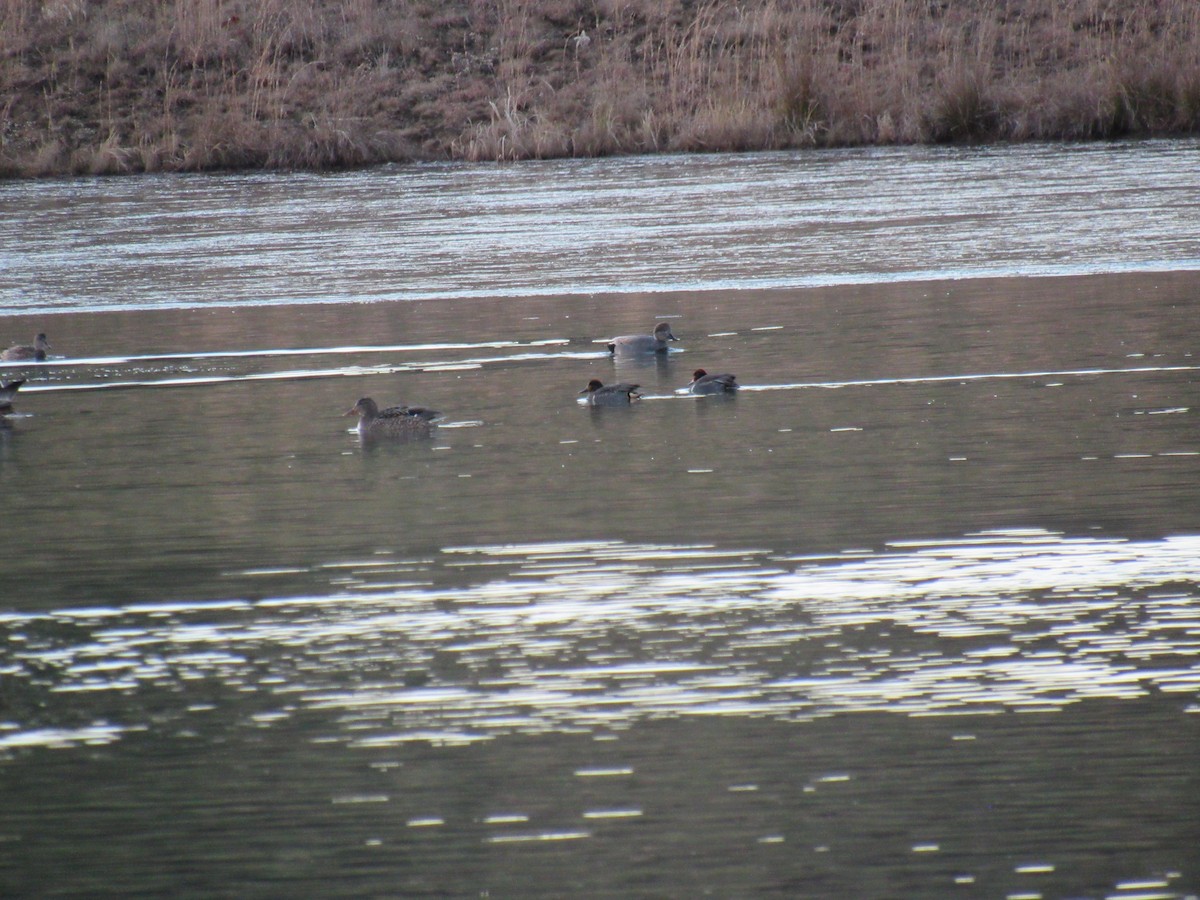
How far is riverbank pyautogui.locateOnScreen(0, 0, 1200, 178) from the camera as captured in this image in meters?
28.9

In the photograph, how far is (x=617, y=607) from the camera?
6566 mm

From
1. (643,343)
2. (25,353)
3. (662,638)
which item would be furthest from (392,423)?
(25,353)

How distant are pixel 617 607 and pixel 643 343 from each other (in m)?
6.54

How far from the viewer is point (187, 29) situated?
38.0 meters

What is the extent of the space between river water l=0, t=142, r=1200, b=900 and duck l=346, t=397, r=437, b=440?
14cm

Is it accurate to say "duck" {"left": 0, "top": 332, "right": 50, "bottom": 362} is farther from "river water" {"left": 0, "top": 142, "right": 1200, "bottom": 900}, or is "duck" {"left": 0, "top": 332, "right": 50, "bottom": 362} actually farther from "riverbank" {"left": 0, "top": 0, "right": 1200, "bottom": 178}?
"riverbank" {"left": 0, "top": 0, "right": 1200, "bottom": 178}

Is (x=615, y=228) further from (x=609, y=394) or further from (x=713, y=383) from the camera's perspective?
(x=609, y=394)

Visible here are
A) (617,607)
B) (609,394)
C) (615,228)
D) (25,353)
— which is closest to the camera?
(617,607)

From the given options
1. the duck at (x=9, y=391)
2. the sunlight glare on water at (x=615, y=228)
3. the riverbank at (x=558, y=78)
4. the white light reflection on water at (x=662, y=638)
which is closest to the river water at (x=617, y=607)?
the white light reflection on water at (x=662, y=638)

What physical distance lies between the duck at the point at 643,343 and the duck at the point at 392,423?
2553 millimetres

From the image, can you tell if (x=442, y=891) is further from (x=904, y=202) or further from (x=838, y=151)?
(x=838, y=151)

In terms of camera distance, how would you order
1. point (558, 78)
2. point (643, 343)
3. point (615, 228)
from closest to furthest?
1. point (643, 343)
2. point (615, 228)
3. point (558, 78)

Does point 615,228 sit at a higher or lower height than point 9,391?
higher

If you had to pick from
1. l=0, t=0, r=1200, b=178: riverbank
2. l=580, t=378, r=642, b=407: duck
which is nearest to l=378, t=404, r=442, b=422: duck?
l=580, t=378, r=642, b=407: duck
